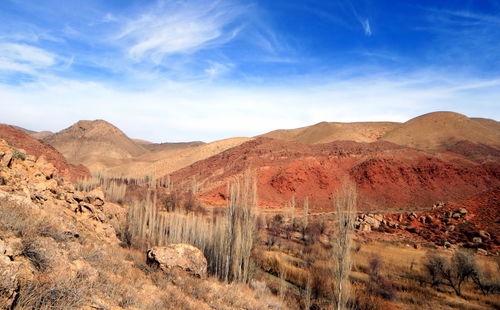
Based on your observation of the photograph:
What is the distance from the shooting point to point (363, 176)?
47938 millimetres

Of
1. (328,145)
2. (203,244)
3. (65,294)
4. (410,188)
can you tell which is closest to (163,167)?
(328,145)

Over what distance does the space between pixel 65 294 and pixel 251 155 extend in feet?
177

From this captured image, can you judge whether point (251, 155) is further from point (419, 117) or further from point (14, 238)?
point (419, 117)

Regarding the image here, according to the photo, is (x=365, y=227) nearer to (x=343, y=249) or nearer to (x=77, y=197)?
(x=343, y=249)

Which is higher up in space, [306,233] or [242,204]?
[242,204]

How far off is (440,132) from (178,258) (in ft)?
313

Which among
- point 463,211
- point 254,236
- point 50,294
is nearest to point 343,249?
point 254,236


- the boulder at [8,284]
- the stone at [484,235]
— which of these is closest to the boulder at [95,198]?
the boulder at [8,284]

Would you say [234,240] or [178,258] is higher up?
[234,240]

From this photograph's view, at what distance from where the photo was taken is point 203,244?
15812 mm

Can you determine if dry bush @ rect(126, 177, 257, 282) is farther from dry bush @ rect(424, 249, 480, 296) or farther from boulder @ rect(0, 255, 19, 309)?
dry bush @ rect(424, 249, 480, 296)

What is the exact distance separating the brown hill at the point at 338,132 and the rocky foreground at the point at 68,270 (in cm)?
7744

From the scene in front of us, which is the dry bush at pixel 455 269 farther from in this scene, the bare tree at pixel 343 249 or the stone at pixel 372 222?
the stone at pixel 372 222

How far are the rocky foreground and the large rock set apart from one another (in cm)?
6
